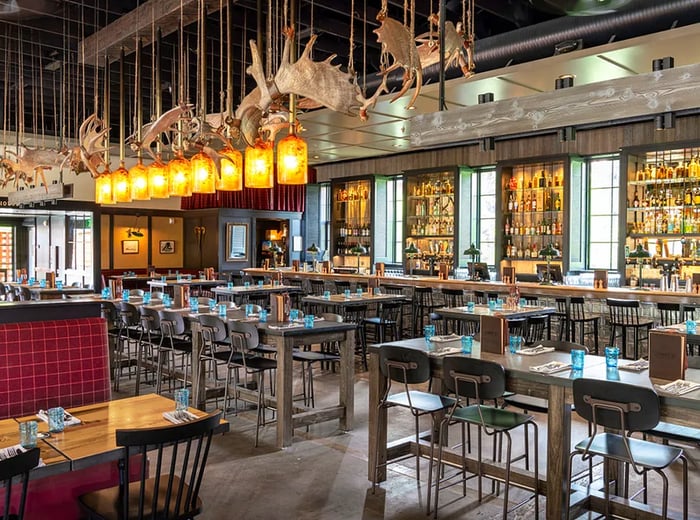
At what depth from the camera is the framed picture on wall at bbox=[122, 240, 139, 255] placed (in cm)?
1533

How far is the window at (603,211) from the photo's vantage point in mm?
10312

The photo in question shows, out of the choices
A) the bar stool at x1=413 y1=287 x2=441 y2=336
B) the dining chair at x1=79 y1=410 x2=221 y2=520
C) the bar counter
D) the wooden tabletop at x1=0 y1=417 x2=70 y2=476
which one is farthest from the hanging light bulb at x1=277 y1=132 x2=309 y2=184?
the bar stool at x1=413 y1=287 x2=441 y2=336

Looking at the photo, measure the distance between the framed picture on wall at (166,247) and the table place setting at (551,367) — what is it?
13.7 metres

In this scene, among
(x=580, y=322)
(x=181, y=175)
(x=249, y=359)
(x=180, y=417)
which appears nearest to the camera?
(x=180, y=417)

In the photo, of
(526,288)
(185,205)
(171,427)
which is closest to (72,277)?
(185,205)

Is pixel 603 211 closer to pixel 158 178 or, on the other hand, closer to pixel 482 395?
pixel 158 178

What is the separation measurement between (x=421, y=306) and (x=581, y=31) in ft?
15.0

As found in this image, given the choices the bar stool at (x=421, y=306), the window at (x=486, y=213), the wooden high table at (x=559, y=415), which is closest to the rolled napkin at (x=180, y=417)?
the wooden high table at (x=559, y=415)

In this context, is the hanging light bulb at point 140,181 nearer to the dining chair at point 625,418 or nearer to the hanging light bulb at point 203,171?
the hanging light bulb at point 203,171

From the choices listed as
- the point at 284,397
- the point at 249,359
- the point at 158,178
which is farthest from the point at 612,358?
the point at 158,178

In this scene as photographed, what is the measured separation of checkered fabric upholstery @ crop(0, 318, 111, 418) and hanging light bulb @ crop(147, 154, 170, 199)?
182 centimetres

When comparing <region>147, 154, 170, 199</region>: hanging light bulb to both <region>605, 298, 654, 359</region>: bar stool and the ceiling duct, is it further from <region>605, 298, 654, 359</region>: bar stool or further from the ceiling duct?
<region>605, 298, 654, 359</region>: bar stool

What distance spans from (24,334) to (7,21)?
430cm

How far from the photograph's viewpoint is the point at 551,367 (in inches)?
137
